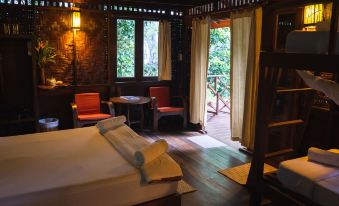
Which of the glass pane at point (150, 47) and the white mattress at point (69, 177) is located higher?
the glass pane at point (150, 47)

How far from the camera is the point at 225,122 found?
682cm

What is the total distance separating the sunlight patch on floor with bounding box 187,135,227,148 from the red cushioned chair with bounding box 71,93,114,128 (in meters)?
1.55

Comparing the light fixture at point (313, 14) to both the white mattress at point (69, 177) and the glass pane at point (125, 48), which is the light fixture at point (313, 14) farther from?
the glass pane at point (125, 48)

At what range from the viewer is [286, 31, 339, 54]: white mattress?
236 centimetres

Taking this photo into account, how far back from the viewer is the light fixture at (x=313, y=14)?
140 inches

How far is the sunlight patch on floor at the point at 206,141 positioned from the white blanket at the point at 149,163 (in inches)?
79.4

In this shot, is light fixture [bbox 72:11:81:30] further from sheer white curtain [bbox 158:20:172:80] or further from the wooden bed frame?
the wooden bed frame

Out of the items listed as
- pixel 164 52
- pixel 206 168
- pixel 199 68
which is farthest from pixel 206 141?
pixel 164 52

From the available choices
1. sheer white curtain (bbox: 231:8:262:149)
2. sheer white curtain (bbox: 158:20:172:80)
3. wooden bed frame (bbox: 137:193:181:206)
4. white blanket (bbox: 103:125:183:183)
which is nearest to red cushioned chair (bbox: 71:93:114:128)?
sheer white curtain (bbox: 158:20:172:80)

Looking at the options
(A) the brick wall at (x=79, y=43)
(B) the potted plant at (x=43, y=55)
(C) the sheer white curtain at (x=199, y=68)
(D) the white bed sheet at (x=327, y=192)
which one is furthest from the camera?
(C) the sheer white curtain at (x=199, y=68)

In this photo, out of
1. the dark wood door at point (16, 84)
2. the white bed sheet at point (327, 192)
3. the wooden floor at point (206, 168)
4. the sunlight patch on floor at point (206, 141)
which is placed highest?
the dark wood door at point (16, 84)

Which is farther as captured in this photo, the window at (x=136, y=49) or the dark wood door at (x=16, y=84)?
the window at (x=136, y=49)

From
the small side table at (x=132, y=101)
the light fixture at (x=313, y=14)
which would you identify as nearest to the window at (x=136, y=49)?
the small side table at (x=132, y=101)

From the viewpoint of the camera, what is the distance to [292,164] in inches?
114
